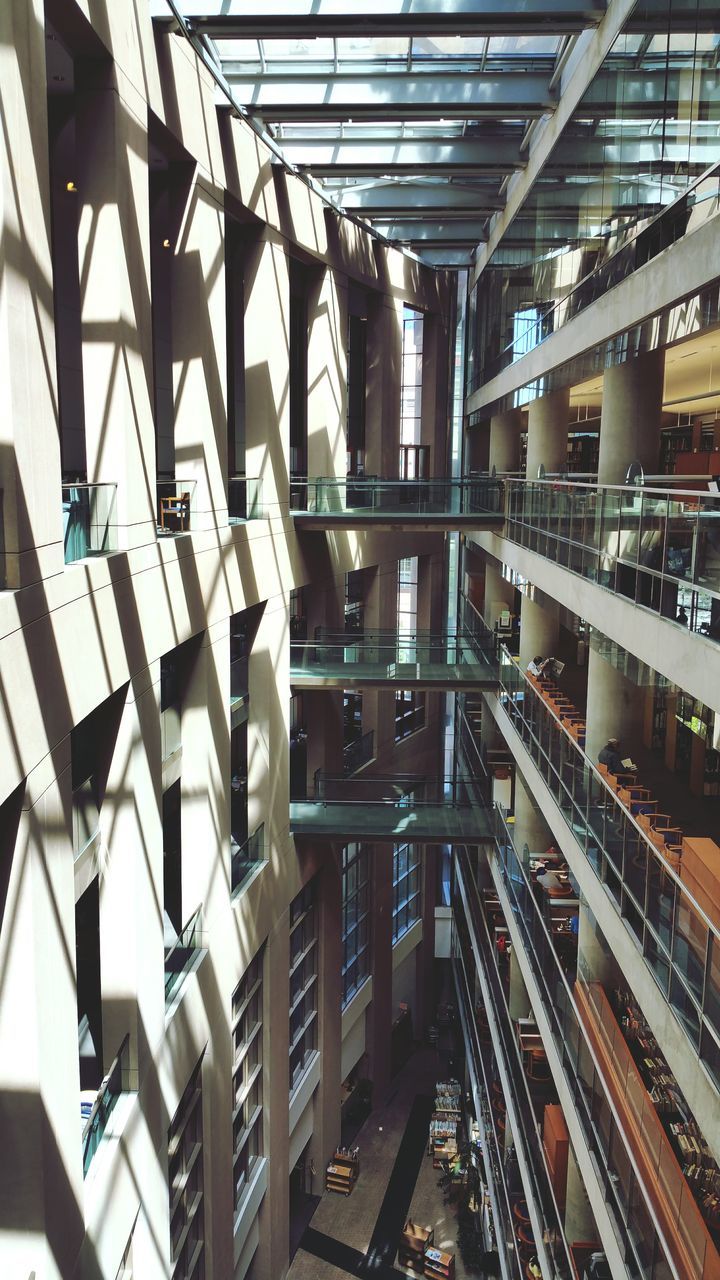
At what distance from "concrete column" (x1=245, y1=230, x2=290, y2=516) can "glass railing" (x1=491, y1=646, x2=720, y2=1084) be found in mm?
6293

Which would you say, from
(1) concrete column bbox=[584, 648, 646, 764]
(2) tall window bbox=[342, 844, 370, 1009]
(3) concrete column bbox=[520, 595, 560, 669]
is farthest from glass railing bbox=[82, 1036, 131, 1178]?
(2) tall window bbox=[342, 844, 370, 1009]

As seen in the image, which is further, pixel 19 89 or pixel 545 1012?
pixel 545 1012

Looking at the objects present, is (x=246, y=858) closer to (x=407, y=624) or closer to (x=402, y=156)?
(x=402, y=156)

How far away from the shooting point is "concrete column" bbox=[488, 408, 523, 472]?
23047 mm

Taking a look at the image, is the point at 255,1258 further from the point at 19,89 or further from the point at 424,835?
the point at 19,89

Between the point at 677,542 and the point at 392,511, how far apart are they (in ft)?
35.0

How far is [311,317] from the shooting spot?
18.8 meters

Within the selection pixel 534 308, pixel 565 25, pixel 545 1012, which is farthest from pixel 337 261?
pixel 545 1012

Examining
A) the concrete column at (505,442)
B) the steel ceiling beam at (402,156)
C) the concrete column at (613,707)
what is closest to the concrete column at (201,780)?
the concrete column at (613,707)

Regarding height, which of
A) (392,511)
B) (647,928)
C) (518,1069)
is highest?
(392,511)

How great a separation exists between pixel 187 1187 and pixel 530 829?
7.51 m

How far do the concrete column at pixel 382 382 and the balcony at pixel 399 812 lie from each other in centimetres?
818

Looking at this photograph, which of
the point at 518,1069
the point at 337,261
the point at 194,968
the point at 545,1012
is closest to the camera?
the point at 545,1012

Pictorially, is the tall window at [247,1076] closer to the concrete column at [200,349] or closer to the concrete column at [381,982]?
the concrete column at [381,982]
